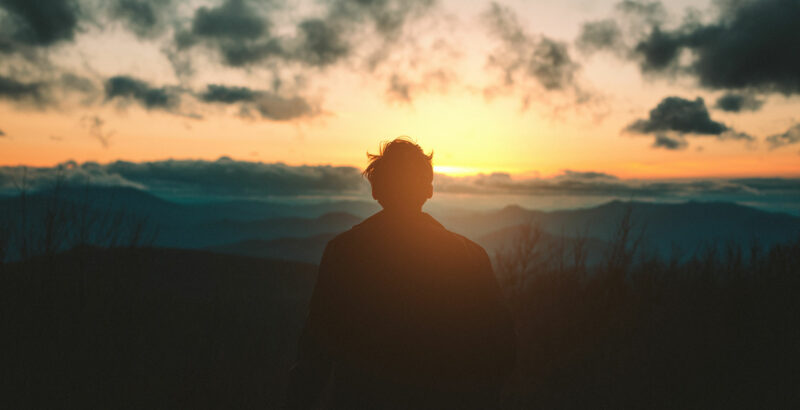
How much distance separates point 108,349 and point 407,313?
14.0ft

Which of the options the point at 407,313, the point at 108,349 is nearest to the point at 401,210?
the point at 407,313

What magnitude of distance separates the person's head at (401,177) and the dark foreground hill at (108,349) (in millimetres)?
3681

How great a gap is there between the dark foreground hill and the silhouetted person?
131 inches

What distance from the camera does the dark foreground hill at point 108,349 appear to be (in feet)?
13.1

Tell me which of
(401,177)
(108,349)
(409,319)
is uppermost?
(401,177)

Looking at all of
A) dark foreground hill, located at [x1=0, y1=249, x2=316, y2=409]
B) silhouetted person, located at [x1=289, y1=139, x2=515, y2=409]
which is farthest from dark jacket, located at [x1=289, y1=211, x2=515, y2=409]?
dark foreground hill, located at [x1=0, y1=249, x2=316, y2=409]

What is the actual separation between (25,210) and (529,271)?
6605 millimetres

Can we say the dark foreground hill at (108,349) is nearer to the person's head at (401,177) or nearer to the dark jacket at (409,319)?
the dark jacket at (409,319)

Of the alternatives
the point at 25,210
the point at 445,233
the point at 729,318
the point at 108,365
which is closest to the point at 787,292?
the point at 729,318

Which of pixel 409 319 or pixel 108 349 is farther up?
pixel 409 319

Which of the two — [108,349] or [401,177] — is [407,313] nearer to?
[401,177]

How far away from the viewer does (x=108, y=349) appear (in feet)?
15.0

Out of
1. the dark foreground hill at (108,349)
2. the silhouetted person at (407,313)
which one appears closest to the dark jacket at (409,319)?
the silhouetted person at (407,313)

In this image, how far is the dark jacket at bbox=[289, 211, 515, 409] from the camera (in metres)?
1.75
